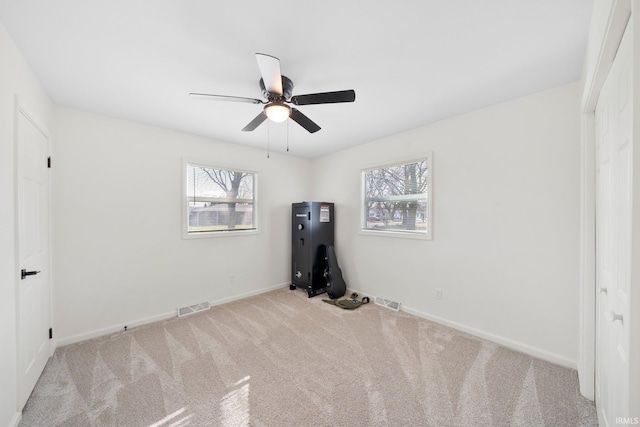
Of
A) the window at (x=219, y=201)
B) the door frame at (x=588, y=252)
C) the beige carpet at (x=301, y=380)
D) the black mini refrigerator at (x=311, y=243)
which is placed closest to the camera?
the beige carpet at (x=301, y=380)

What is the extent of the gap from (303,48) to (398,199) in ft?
7.83

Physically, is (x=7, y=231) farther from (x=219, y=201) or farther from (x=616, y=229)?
(x=616, y=229)

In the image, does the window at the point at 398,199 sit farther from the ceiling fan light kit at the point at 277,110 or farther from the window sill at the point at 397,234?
the ceiling fan light kit at the point at 277,110

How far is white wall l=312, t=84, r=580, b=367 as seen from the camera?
204 centimetres

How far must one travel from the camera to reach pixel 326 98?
1.74m

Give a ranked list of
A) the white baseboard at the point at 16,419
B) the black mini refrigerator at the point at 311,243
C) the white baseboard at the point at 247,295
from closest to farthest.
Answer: the white baseboard at the point at 16,419
the white baseboard at the point at 247,295
the black mini refrigerator at the point at 311,243

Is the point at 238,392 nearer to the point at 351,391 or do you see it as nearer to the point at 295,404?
the point at 295,404

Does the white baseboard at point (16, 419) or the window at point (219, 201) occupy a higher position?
the window at point (219, 201)

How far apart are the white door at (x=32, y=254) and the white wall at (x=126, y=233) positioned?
21 cm

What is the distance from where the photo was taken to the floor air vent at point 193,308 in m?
3.04

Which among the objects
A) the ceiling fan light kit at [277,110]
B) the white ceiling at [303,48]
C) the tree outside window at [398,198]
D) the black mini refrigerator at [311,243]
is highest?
the white ceiling at [303,48]

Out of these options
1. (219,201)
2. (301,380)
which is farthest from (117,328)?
(301,380)

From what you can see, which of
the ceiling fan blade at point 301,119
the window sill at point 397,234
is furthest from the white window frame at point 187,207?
the ceiling fan blade at point 301,119

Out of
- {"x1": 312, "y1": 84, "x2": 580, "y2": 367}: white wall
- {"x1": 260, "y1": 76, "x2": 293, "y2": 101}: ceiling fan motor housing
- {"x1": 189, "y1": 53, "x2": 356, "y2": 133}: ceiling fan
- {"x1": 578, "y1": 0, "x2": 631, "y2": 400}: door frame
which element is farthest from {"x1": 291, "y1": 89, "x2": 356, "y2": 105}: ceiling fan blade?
{"x1": 312, "y1": 84, "x2": 580, "y2": 367}: white wall
